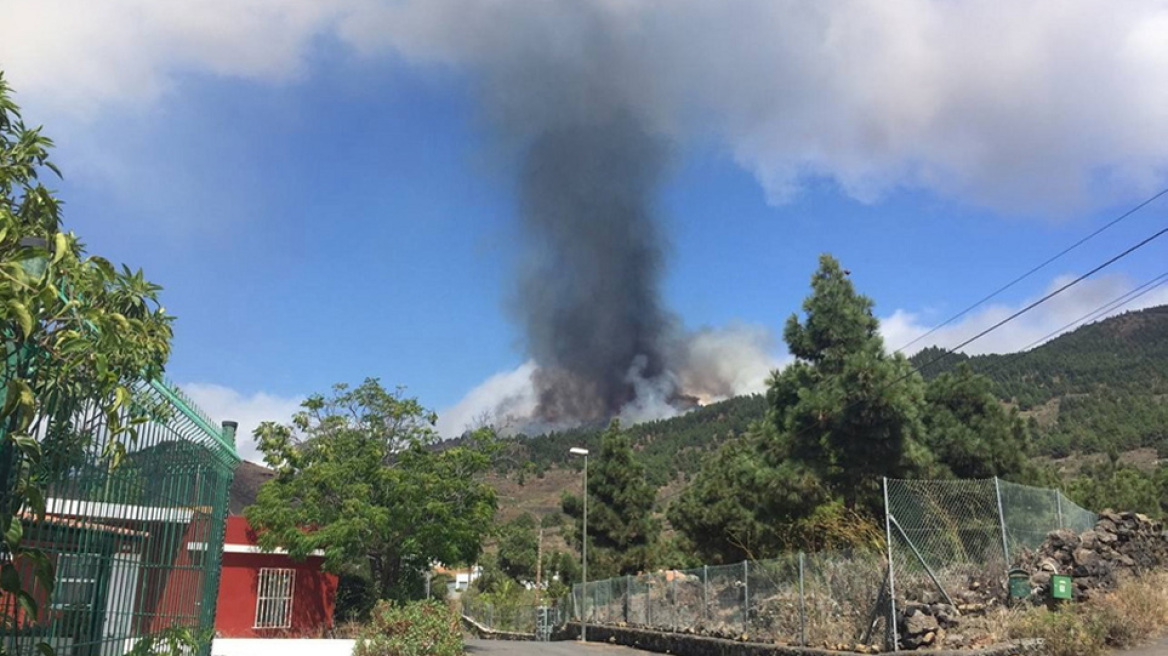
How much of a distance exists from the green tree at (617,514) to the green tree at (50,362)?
41.7 meters

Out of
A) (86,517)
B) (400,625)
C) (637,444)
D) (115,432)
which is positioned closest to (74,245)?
(86,517)

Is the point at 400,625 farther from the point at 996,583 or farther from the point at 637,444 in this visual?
the point at 637,444

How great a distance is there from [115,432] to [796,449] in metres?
21.3

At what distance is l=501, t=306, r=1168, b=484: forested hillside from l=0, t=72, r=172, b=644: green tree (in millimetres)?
51676

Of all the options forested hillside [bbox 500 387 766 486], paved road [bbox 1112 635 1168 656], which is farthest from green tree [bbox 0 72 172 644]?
forested hillside [bbox 500 387 766 486]

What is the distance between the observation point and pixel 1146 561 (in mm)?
17734

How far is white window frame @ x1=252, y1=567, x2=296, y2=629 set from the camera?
2739cm

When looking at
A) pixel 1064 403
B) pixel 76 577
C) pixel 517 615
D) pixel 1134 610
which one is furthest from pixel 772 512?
pixel 1064 403

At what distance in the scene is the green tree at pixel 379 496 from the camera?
981 inches

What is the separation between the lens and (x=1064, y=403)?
281 ft

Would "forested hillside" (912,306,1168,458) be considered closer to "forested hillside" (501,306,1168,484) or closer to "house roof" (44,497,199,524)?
"forested hillside" (501,306,1168,484)

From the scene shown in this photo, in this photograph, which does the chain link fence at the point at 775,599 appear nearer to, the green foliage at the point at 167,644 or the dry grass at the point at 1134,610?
the dry grass at the point at 1134,610

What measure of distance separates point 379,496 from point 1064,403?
268 feet

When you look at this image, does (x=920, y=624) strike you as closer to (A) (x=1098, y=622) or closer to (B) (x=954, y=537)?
(B) (x=954, y=537)
